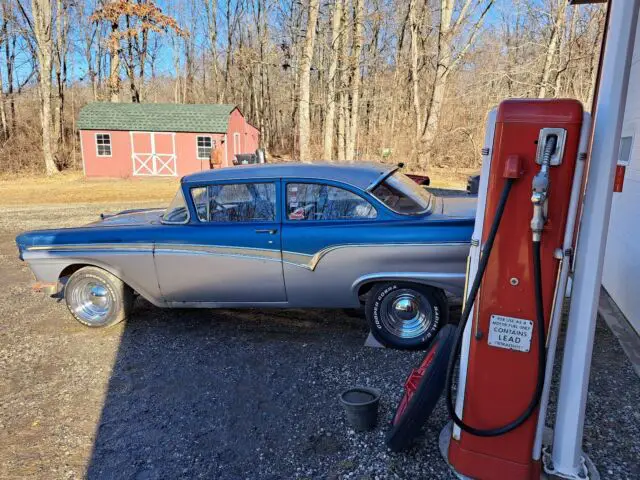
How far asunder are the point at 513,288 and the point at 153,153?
22.9 m

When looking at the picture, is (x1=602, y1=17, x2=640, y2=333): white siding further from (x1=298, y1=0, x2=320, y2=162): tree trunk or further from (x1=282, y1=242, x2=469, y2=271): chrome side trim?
(x1=298, y1=0, x2=320, y2=162): tree trunk

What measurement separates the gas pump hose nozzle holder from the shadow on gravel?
3.51 ft

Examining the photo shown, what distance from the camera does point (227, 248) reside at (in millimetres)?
4473

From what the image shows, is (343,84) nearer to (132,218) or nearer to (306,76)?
(306,76)

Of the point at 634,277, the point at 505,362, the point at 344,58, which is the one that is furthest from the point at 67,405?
the point at 344,58

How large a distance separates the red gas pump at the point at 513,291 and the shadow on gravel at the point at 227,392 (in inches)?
34.6

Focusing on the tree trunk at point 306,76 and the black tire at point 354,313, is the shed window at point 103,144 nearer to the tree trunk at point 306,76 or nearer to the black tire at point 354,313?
the tree trunk at point 306,76

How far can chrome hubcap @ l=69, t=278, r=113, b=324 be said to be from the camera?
16.1ft

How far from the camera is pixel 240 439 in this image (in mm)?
3146

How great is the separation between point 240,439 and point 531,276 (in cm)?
212

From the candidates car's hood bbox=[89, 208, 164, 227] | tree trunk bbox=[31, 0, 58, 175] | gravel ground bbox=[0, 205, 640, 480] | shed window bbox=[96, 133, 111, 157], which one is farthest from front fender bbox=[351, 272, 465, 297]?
tree trunk bbox=[31, 0, 58, 175]

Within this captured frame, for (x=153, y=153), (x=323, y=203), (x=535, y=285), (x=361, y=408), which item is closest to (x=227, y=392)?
(x=361, y=408)

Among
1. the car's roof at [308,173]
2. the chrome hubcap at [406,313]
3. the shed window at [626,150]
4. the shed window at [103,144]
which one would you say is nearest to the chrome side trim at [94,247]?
the car's roof at [308,173]

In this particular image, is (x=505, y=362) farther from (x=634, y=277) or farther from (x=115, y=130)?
(x=115, y=130)
